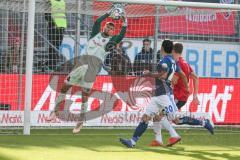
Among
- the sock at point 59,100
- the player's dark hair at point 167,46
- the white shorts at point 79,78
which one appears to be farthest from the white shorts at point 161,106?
the sock at point 59,100

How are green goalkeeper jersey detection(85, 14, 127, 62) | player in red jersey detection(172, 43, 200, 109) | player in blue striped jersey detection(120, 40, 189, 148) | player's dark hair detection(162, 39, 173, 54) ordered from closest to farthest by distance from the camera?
player in blue striped jersey detection(120, 40, 189, 148), player's dark hair detection(162, 39, 173, 54), player in red jersey detection(172, 43, 200, 109), green goalkeeper jersey detection(85, 14, 127, 62)

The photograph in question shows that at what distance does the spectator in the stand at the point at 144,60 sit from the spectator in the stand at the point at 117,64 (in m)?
0.16

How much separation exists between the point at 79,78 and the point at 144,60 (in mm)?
2171

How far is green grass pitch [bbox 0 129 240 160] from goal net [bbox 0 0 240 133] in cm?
62

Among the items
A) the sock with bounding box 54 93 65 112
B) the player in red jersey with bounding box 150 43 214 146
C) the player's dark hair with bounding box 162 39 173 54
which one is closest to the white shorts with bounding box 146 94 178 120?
the player in red jersey with bounding box 150 43 214 146

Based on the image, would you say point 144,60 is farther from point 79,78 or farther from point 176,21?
point 176,21

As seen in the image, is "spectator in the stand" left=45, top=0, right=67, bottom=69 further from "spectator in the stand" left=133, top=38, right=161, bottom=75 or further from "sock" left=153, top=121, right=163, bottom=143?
"sock" left=153, top=121, right=163, bottom=143

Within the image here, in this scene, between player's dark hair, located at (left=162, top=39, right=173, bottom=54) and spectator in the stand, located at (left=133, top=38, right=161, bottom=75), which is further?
spectator in the stand, located at (left=133, top=38, right=161, bottom=75)

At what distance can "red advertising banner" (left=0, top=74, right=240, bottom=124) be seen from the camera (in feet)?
47.4

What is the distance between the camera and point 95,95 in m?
14.9

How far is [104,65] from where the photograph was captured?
50.1 ft

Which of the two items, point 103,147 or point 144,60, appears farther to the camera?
point 144,60

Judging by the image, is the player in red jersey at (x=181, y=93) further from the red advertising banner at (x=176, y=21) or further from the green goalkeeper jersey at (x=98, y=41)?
the red advertising banner at (x=176, y=21)

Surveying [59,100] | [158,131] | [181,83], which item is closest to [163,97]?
[158,131]
